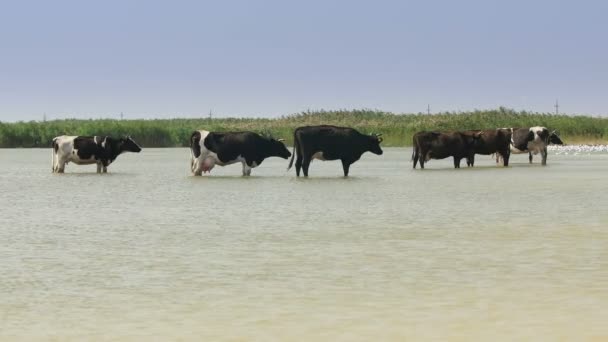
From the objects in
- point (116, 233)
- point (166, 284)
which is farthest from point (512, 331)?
point (116, 233)

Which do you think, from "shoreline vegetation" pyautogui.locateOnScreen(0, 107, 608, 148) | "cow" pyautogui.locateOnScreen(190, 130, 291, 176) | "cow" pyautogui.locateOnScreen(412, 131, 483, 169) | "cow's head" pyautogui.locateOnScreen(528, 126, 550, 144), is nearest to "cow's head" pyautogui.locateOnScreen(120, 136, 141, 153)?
"cow" pyautogui.locateOnScreen(190, 130, 291, 176)

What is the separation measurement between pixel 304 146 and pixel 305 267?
1832cm

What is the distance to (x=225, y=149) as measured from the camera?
28.8 metres

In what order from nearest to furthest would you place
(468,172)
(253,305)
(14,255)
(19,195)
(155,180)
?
(253,305), (14,255), (19,195), (155,180), (468,172)

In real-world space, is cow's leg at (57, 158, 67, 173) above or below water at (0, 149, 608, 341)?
above

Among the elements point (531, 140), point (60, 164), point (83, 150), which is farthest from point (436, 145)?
point (60, 164)

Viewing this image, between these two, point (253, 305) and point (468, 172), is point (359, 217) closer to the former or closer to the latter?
point (253, 305)

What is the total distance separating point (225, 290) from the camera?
8875 millimetres

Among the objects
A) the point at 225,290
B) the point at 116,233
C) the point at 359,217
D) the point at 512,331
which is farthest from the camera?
the point at 359,217

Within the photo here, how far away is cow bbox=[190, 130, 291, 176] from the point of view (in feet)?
94.5

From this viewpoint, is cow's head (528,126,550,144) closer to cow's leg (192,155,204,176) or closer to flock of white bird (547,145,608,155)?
cow's leg (192,155,204,176)

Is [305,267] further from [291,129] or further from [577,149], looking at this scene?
[291,129]

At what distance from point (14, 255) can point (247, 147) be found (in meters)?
17.9

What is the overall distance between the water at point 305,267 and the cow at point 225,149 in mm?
8242
